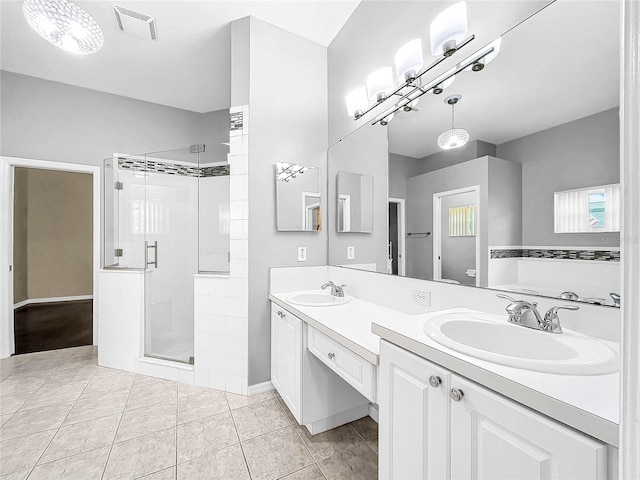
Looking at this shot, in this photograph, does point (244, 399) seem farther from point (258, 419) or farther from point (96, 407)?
point (96, 407)

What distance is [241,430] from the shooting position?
1784mm

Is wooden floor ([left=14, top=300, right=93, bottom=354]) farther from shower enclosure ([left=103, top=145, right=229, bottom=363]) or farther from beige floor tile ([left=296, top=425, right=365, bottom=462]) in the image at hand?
beige floor tile ([left=296, top=425, right=365, bottom=462])

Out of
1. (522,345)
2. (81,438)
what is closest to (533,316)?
(522,345)

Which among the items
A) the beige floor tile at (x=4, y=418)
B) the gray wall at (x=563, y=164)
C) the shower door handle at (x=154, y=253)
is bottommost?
the beige floor tile at (x=4, y=418)

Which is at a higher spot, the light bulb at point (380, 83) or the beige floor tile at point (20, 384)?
the light bulb at point (380, 83)

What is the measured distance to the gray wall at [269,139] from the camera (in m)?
2.20

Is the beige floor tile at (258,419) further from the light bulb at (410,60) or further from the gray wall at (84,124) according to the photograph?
the gray wall at (84,124)

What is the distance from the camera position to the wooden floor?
3.15m

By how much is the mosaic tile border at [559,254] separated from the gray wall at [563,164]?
3cm

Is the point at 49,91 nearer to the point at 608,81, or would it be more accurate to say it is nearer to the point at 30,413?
the point at 30,413

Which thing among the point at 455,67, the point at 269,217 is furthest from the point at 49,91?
the point at 455,67

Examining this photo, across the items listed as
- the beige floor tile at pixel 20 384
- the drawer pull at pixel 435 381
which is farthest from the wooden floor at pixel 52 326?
the drawer pull at pixel 435 381

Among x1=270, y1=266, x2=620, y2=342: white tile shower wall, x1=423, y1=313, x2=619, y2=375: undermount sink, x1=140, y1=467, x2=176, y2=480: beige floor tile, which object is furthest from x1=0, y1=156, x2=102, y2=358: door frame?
x1=423, y1=313, x2=619, y2=375: undermount sink

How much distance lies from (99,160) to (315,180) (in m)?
2.56
